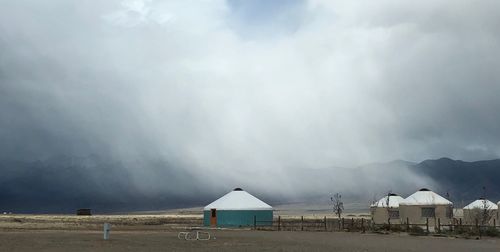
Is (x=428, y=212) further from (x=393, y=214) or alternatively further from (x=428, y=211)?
(x=393, y=214)

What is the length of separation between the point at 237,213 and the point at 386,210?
63.4ft

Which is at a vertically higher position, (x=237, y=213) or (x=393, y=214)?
(x=237, y=213)

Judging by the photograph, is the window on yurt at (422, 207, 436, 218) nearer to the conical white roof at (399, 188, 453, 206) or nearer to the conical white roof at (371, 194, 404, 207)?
the conical white roof at (399, 188, 453, 206)

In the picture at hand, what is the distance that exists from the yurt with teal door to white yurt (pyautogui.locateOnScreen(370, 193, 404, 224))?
14.2m

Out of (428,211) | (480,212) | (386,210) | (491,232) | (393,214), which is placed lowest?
(491,232)

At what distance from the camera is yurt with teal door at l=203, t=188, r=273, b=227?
70500 mm

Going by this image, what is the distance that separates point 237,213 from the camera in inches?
2783

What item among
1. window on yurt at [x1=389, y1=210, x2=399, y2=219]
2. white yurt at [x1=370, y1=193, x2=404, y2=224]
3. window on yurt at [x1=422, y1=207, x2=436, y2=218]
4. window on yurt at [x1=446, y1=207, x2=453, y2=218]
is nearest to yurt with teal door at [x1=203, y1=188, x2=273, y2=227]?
white yurt at [x1=370, y1=193, x2=404, y2=224]

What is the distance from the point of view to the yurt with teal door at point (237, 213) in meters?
70.5

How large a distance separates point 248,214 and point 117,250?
134 ft

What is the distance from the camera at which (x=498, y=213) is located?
7056 centimetres

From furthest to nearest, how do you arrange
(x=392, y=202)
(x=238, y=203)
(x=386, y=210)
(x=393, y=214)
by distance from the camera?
(x=392, y=202) < (x=386, y=210) < (x=393, y=214) < (x=238, y=203)

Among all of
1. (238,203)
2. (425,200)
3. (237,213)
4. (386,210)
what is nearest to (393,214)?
(386,210)

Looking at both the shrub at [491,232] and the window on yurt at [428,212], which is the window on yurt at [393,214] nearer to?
the window on yurt at [428,212]
